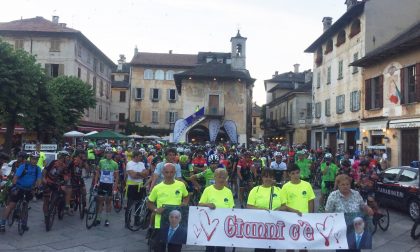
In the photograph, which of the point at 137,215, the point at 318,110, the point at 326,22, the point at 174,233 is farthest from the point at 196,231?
the point at 326,22

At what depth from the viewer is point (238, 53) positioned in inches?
2062

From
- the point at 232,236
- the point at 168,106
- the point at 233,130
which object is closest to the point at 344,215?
the point at 232,236

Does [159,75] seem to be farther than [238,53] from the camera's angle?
Yes

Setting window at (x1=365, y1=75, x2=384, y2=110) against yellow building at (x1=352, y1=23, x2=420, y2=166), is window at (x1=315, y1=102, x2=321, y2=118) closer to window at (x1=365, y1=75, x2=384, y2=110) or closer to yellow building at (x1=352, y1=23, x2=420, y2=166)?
yellow building at (x1=352, y1=23, x2=420, y2=166)

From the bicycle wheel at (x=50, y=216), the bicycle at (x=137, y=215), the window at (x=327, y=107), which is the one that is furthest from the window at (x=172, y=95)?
the bicycle at (x=137, y=215)

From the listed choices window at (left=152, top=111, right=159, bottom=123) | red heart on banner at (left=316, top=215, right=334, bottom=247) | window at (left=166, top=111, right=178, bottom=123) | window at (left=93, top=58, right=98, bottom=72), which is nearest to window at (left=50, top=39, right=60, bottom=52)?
window at (left=93, top=58, right=98, bottom=72)

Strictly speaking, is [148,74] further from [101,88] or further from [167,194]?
[167,194]

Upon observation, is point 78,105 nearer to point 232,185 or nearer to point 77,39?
point 77,39

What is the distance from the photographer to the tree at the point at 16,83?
1941cm

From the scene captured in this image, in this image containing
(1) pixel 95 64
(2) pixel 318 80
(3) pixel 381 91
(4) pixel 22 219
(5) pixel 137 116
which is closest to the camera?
(4) pixel 22 219

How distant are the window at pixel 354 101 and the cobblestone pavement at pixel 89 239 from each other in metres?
18.8

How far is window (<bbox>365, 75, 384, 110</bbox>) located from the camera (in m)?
25.0

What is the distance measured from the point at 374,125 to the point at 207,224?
21.9 m

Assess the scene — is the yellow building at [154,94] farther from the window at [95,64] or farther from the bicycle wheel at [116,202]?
the bicycle wheel at [116,202]
